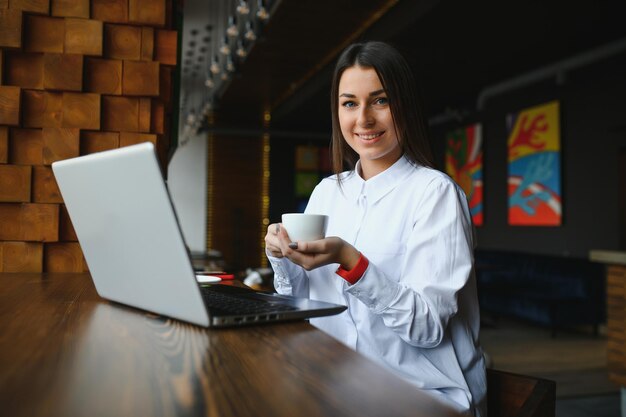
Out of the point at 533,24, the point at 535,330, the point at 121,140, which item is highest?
the point at 533,24

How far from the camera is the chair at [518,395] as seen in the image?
2.82ft

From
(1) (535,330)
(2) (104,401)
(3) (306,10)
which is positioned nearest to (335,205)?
(2) (104,401)

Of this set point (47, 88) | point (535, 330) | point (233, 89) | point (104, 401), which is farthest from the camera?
point (233, 89)

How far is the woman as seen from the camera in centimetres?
104

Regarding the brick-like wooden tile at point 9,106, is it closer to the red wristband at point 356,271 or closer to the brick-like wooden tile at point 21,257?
the brick-like wooden tile at point 21,257

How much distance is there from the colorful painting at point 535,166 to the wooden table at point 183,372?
668 centimetres

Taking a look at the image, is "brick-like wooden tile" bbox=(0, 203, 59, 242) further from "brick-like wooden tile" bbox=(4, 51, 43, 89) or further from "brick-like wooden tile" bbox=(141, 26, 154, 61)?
"brick-like wooden tile" bbox=(141, 26, 154, 61)

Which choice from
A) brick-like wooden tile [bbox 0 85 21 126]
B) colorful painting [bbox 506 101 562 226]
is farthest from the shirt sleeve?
colorful painting [bbox 506 101 562 226]

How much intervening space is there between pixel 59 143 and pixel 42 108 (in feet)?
0.41

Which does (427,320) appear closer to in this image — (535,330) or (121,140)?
(121,140)

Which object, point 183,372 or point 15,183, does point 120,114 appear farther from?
point 183,372

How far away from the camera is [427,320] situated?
105 cm

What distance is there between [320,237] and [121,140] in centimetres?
110

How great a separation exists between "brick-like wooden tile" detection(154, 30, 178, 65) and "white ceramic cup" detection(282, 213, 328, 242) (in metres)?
1.12
